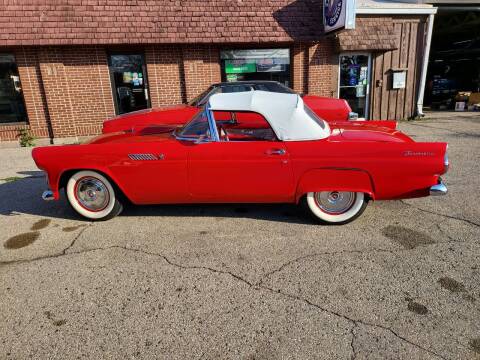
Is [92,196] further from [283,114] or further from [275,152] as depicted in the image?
[283,114]

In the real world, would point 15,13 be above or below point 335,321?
above

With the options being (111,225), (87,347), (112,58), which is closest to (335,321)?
(87,347)

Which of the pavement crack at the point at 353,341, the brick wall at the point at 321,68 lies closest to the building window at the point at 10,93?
the brick wall at the point at 321,68

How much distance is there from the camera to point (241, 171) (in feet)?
12.2

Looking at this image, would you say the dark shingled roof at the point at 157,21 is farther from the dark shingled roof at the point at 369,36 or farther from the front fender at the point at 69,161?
the front fender at the point at 69,161

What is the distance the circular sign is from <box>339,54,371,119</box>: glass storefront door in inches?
63.8

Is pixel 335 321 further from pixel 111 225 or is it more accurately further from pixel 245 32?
pixel 245 32

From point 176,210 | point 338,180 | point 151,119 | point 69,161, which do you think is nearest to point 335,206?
point 338,180

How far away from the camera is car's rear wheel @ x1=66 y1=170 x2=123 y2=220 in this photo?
404 cm

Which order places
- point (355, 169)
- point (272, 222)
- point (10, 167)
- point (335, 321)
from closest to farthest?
point (335, 321), point (355, 169), point (272, 222), point (10, 167)

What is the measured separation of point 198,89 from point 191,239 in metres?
7.12

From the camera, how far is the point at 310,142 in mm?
3666

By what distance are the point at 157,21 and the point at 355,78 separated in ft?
20.8

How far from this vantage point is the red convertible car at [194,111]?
21.1 ft
